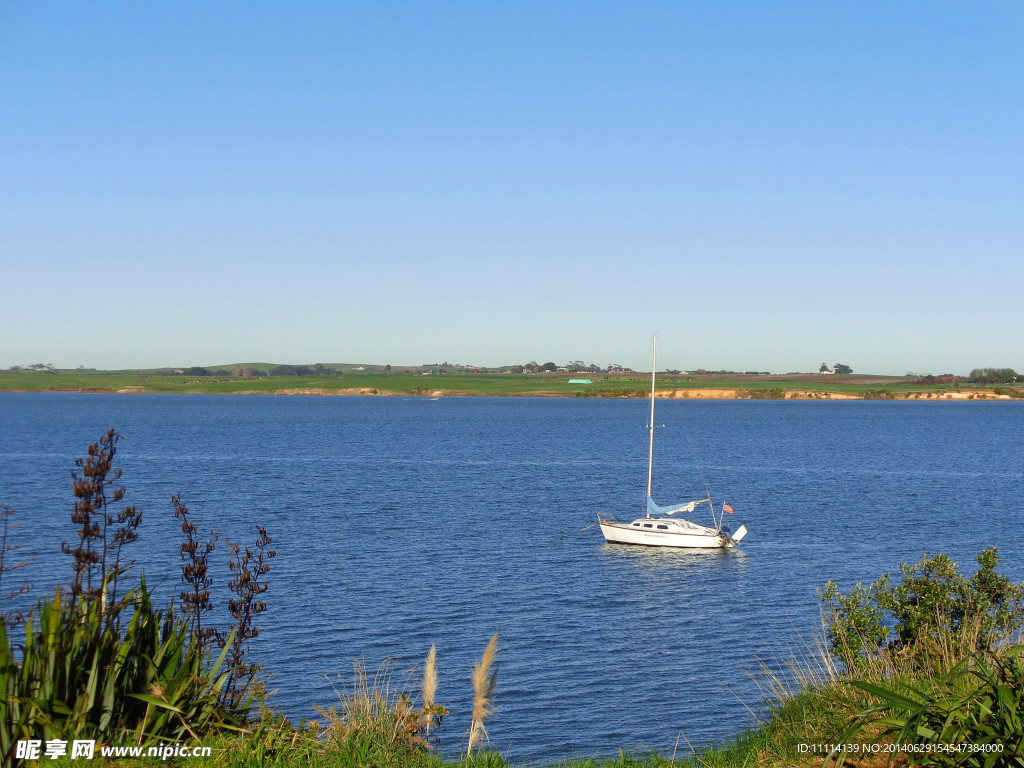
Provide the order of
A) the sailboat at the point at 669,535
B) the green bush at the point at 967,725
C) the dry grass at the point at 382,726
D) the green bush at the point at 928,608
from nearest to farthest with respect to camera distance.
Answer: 1. the green bush at the point at 967,725
2. the dry grass at the point at 382,726
3. the green bush at the point at 928,608
4. the sailboat at the point at 669,535

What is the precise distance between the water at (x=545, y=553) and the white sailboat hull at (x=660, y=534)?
0.89 m

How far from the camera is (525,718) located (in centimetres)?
2303

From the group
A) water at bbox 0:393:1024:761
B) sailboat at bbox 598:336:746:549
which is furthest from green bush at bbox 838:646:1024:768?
sailboat at bbox 598:336:746:549

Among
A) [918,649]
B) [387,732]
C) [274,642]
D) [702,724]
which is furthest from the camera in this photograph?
[274,642]

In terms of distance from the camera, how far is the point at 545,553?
44.6 meters

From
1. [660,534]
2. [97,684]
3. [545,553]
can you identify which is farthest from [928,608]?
[660,534]

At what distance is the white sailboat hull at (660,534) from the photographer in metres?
47.7

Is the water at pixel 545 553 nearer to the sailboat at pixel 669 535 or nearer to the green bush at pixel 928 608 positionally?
the sailboat at pixel 669 535

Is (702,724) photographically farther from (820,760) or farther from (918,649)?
(820,760)

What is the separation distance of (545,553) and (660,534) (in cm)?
730

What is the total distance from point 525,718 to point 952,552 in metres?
30.3

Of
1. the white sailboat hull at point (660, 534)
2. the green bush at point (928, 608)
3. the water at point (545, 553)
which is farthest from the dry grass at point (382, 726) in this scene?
the white sailboat hull at point (660, 534)

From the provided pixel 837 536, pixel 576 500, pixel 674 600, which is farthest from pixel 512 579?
pixel 576 500

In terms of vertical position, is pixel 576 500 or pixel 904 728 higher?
pixel 904 728
